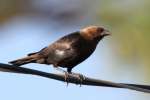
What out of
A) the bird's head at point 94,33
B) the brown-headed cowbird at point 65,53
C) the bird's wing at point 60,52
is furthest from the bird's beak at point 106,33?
the bird's wing at point 60,52

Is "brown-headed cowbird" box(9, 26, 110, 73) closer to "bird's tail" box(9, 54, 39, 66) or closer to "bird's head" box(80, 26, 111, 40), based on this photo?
"bird's tail" box(9, 54, 39, 66)

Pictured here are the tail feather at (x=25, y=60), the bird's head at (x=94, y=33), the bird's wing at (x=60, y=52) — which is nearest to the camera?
the tail feather at (x=25, y=60)

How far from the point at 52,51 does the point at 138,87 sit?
2.34m

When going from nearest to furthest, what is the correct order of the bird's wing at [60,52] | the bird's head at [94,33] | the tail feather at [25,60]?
the tail feather at [25,60], the bird's wing at [60,52], the bird's head at [94,33]

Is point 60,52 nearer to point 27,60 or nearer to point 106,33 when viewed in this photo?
point 27,60

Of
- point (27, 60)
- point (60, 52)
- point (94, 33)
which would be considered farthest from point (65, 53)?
point (94, 33)

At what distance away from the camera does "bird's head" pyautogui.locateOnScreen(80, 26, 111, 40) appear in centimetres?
893

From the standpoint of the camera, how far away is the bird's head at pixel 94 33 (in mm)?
8930

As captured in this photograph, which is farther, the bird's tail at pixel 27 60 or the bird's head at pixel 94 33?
the bird's head at pixel 94 33

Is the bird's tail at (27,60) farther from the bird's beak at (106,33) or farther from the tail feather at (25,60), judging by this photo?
the bird's beak at (106,33)

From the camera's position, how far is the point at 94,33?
358 inches

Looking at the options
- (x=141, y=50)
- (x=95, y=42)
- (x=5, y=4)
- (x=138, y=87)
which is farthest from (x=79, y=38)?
(x=5, y=4)

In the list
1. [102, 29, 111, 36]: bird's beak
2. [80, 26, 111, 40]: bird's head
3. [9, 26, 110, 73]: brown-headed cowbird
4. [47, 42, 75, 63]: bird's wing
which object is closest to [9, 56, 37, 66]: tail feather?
[9, 26, 110, 73]: brown-headed cowbird

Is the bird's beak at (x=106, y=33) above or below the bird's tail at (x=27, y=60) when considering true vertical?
above
